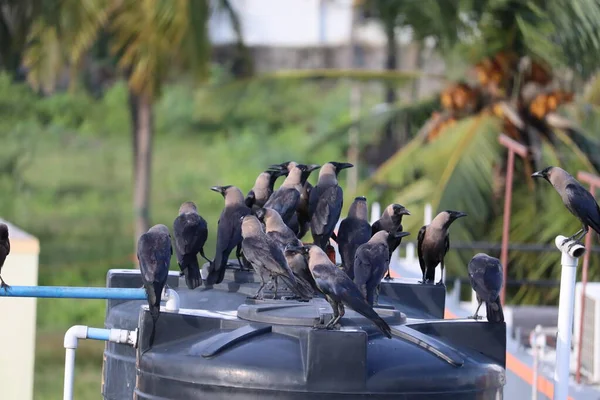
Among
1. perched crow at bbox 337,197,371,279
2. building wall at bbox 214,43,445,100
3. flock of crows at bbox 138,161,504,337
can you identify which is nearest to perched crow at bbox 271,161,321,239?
flock of crows at bbox 138,161,504,337

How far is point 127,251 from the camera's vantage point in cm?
2514

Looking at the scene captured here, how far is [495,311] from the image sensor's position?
15.0 ft

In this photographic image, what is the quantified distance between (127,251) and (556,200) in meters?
12.1

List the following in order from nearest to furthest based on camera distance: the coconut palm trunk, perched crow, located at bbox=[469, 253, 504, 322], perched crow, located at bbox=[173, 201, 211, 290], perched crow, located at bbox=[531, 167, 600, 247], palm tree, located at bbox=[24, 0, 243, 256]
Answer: perched crow, located at bbox=[469, 253, 504, 322]
perched crow, located at bbox=[173, 201, 211, 290]
perched crow, located at bbox=[531, 167, 600, 247]
palm tree, located at bbox=[24, 0, 243, 256]
the coconut palm trunk

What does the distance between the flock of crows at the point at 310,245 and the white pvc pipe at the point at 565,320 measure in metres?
0.19

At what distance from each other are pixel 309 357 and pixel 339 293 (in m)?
0.26

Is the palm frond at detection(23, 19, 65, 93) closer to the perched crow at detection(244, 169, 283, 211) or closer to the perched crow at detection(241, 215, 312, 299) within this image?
the perched crow at detection(244, 169, 283, 211)

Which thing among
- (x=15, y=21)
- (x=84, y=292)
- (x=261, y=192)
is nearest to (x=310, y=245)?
(x=84, y=292)

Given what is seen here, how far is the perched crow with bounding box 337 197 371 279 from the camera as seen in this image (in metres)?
5.42

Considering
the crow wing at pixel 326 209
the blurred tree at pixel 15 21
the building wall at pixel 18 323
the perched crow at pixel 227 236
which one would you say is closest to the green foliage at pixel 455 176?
the blurred tree at pixel 15 21

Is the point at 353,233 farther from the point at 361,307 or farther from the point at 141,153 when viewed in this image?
the point at 141,153

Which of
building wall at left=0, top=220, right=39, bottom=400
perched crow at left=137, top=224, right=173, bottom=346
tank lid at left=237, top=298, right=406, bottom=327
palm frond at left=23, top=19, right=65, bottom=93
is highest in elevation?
palm frond at left=23, top=19, right=65, bottom=93

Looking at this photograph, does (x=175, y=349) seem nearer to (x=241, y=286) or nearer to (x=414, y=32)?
(x=241, y=286)

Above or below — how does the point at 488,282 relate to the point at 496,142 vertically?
below
